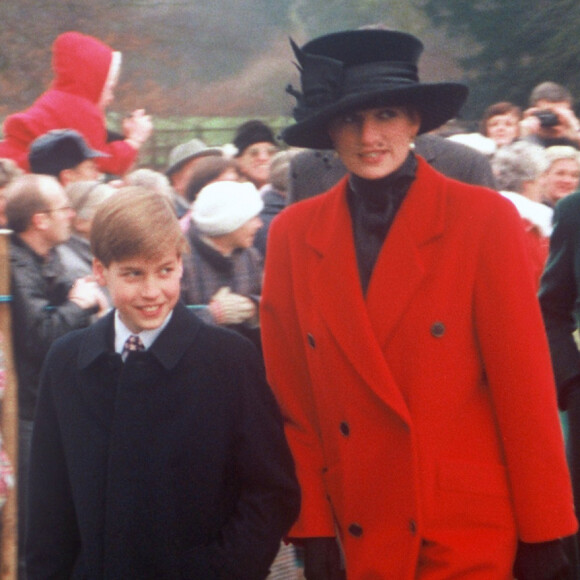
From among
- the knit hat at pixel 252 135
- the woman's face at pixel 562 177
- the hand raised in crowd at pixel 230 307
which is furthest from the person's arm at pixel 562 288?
the knit hat at pixel 252 135

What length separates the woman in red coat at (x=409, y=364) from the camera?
2.86 metres

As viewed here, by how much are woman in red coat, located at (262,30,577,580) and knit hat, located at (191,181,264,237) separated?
2.03 metres

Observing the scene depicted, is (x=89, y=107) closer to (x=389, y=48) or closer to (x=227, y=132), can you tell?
(x=389, y=48)

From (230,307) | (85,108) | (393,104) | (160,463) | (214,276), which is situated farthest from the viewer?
(85,108)

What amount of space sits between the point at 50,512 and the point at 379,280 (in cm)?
95

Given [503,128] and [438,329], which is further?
[503,128]

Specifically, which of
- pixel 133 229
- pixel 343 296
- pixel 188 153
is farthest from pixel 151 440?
pixel 188 153

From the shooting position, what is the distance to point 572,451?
3.94 meters

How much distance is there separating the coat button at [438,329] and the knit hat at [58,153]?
164 inches

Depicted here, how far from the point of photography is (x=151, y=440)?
2.78 meters

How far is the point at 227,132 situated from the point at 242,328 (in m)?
11.6

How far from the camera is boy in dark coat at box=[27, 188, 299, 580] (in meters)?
2.75

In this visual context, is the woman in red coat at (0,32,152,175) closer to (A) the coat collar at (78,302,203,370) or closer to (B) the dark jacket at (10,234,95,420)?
(B) the dark jacket at (10,234,95,420)

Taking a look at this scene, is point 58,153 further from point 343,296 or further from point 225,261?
point 343,296
